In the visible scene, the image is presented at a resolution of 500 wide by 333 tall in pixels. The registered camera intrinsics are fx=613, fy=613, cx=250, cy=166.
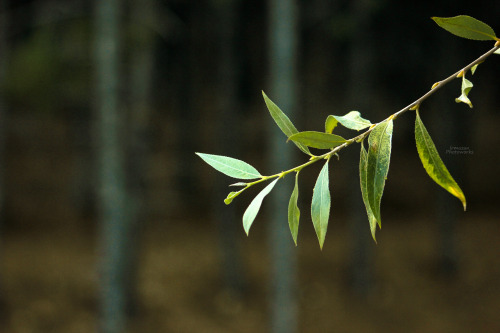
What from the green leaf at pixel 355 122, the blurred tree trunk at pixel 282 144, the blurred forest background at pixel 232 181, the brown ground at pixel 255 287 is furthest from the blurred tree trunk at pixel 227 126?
the green leaf at pixel 355 122

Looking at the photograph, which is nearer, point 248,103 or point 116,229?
point 116,229

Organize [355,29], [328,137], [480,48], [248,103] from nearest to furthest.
A: [328,137], [480,48], [355,29], [248,103]

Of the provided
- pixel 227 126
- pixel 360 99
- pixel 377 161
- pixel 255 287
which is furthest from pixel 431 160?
pixel 255 287

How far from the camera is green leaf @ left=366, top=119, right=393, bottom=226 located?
0.77 meters

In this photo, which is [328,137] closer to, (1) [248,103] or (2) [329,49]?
(2) [329,49]

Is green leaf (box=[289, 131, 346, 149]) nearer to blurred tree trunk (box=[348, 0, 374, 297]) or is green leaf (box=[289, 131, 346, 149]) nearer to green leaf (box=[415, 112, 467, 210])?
green leaf (box=[415, 112, 467, 210])

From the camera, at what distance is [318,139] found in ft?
2.64

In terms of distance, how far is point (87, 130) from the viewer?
41.6ft

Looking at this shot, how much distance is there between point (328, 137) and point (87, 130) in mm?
12384

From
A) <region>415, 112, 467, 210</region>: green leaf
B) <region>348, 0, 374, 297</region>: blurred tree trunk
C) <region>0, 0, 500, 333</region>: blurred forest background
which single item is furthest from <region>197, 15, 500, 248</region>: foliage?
<region>348, 0, 374, 297</region>: blurred tree trunk

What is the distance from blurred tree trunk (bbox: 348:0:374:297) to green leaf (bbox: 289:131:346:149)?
23.3 feet

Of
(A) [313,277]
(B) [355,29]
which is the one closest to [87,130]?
(A) [313,277]

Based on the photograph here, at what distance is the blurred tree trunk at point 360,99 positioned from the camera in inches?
320

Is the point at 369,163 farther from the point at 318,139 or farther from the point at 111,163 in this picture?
the point at 111,163
